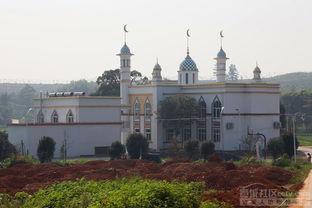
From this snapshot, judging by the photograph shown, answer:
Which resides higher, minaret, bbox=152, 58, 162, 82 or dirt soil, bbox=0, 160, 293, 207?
minaret, bbox=152, 58, 162, 82

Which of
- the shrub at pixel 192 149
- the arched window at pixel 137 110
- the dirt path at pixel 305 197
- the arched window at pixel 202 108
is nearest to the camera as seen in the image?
the dirt path at pixel 305 197

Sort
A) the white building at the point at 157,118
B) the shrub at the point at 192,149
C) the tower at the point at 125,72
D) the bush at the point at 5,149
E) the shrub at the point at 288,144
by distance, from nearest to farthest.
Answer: the bush at the point at 5,149 → the shrub at the point at 288,144 → the shrub at the point at 192,149 → the white building at the point at 157,118 → the tower at the point at 125,72

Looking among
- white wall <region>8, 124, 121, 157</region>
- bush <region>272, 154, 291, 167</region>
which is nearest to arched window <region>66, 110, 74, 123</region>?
white wall <region>8, 124, 121, 157</region>

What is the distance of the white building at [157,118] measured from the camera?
53.1 m

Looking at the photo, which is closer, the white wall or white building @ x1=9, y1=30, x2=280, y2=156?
the white wall

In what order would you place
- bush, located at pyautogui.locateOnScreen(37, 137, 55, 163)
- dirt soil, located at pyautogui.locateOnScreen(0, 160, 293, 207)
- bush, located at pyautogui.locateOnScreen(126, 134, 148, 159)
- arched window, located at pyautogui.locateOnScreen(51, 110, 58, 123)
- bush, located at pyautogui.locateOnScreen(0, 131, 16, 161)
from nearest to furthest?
dirt soil, located at pyautogui.locateOnScreen(0, 160, 293, 207) → bush, located at pyautogui.locateOnScreen(0, 131, 16, 161) → bush, located at pyautogui.locateOnScreen(37, 137, 55, 163) → bush, located at pyautogui.locateOnScreen(126, 134, 148, 159) → arched window, located at pyautogui.locateOnScreen(51, 110, 58, 123)

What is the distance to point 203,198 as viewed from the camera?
22594 millimetres

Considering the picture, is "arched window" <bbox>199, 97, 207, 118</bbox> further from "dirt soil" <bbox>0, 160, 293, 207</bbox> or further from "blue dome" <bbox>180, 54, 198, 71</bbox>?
"dirt soil" <bbox>0, 160, 293, 207</bbox>

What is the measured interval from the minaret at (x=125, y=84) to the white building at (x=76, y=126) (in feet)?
13.3

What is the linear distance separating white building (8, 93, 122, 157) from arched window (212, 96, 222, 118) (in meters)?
7.66

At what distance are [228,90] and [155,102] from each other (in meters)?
6.96

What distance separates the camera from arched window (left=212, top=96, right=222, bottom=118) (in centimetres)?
5560

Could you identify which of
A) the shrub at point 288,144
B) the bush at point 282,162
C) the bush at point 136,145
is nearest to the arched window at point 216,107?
the bush at point 136,145

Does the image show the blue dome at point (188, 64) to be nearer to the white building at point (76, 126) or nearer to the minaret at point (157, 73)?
the minaret at point (157, 73)
